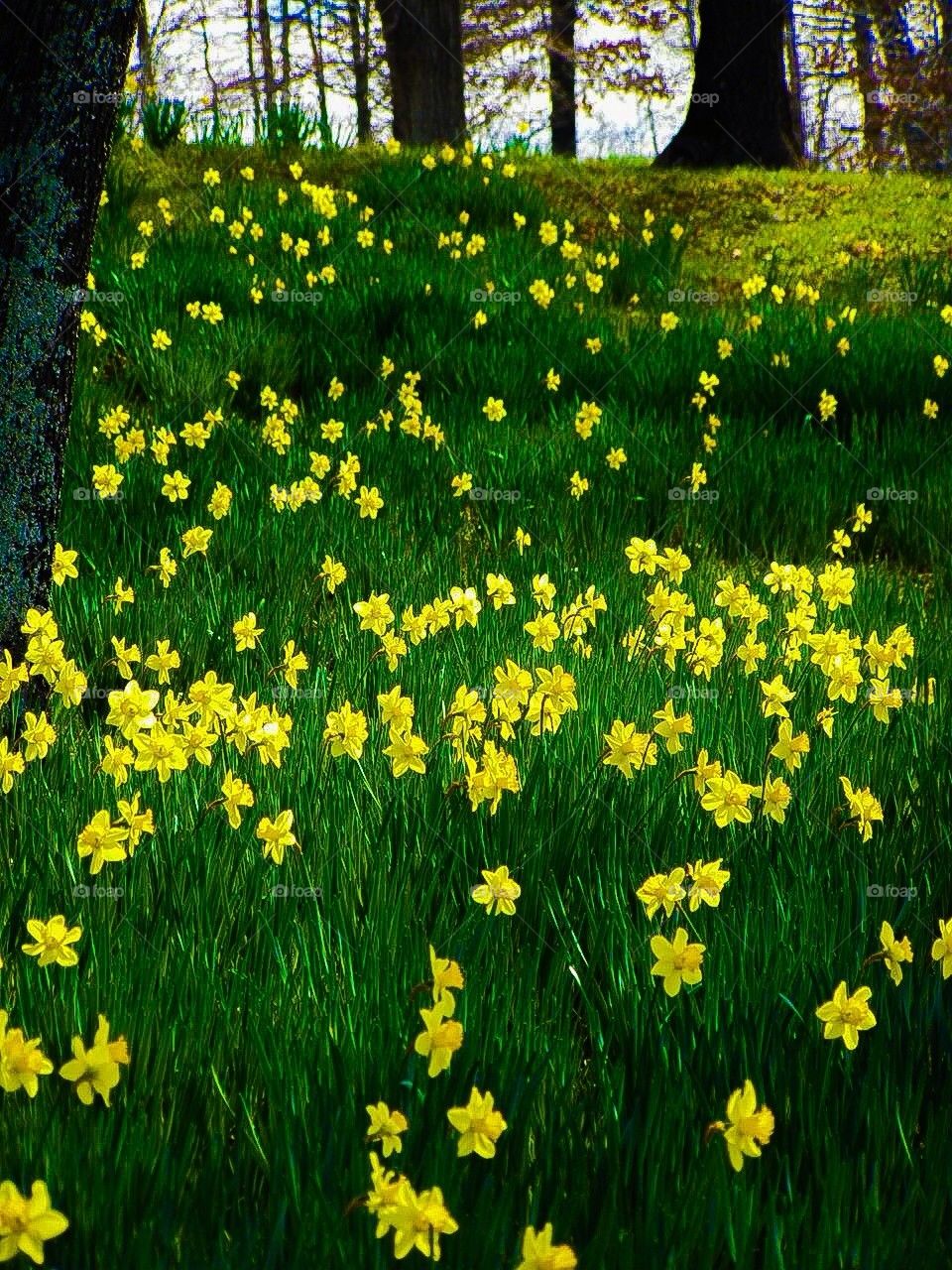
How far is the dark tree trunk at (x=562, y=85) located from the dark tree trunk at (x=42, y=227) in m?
16.8

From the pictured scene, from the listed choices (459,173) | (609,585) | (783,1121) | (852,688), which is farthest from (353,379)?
(783,1121)

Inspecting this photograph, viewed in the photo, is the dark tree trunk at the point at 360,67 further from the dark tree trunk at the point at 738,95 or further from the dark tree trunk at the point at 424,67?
the dark tree trunk at the point at 738,95

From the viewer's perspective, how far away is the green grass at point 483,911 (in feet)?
4.49

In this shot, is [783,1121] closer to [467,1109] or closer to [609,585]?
[467,1109]

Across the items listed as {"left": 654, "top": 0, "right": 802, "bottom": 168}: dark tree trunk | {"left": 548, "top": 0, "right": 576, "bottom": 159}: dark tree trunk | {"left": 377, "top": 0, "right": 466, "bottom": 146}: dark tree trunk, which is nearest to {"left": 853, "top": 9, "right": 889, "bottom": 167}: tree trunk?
{"left": 548, "top": 0, "right": 576, "bottom": 159}: dark tree trunk

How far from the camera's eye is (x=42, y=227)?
2.68 m

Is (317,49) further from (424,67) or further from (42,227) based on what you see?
(42,227)

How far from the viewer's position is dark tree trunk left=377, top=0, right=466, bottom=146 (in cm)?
1138

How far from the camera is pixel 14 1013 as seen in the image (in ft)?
5.52

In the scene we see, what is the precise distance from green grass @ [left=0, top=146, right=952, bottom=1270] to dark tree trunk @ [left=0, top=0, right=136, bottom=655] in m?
0.50

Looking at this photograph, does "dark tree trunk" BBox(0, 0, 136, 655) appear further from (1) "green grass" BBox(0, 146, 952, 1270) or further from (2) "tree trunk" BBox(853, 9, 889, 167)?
(2) "tree trunk" BBox(853, 9, 889, 167)

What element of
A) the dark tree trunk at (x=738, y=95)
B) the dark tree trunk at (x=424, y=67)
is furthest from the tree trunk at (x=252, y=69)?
the dark tree trunk at (x=738, y=95)

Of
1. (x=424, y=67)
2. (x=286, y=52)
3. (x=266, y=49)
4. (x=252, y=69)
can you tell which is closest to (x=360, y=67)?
(x=286, y=52)

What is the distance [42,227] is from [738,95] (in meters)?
10.4
